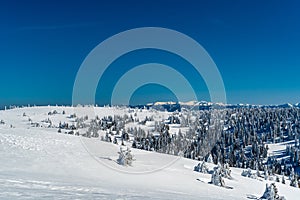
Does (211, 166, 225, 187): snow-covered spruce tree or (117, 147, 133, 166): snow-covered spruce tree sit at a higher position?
(117, 147, 133, 166): snow-covered spruce tree

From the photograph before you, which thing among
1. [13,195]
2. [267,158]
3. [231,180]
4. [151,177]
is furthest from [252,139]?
[13,195]

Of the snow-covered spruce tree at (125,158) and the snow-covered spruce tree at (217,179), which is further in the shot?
the snow-covered spruce tree at (217,179)

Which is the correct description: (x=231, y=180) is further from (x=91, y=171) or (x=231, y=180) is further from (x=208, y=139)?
(x=208, y=139)

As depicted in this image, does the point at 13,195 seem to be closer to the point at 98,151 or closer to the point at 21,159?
the point at 21,159

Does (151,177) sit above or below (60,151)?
below

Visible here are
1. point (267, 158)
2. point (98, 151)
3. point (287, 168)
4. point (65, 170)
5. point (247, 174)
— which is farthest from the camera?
point (267, 158)

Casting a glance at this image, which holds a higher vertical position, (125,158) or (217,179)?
(125,158)

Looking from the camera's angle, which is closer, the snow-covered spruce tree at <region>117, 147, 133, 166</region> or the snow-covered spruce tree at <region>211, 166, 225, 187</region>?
the snow-covered spruce tree at <region>117, 147, 133, 166</region>

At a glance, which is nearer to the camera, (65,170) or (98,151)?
(65,170)

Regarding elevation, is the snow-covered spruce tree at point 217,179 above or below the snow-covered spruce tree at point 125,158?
below

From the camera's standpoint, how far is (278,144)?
196875mm

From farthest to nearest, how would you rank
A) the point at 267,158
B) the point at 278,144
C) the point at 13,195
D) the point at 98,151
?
the point at 278,144 → the point at 267,158 → the point at 98,151 → the point at 13,195

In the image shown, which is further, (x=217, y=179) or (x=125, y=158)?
(x=217, y=179)

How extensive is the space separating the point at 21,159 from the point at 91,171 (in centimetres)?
802
